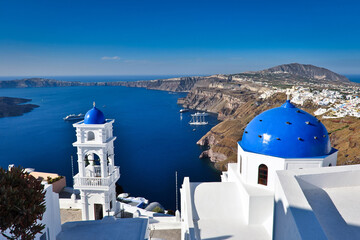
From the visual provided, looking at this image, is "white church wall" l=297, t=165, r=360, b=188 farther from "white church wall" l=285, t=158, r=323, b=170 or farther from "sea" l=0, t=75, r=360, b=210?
"sea" l=0, t=75, r=360, b=210

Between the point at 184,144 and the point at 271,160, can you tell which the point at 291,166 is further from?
the point at 184,144

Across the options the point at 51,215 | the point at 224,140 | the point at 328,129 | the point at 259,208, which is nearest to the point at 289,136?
the point at 259,208

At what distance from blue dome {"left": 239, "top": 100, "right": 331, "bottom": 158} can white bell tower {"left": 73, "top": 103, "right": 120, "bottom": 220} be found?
26.5ft

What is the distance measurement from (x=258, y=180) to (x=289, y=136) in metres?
2.45

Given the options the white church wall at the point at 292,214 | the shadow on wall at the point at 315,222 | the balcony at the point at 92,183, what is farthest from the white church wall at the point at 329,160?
the balcony at the point at 92,183

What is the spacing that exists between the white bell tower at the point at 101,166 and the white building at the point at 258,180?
17.0ft

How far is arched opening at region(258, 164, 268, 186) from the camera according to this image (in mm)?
11203

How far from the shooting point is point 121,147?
5534cm

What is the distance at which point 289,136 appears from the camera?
35.6ft

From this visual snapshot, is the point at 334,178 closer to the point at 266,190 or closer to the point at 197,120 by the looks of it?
the point at 266,190

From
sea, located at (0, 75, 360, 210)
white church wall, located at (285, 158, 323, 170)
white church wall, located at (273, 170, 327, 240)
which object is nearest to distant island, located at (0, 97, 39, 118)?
sea, located at (0, 75, 360, 210)

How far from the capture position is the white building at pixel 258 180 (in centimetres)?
1027

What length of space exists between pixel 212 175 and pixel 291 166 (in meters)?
31.9

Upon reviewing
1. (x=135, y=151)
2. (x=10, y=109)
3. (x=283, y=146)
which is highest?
(x=283, y=146)
